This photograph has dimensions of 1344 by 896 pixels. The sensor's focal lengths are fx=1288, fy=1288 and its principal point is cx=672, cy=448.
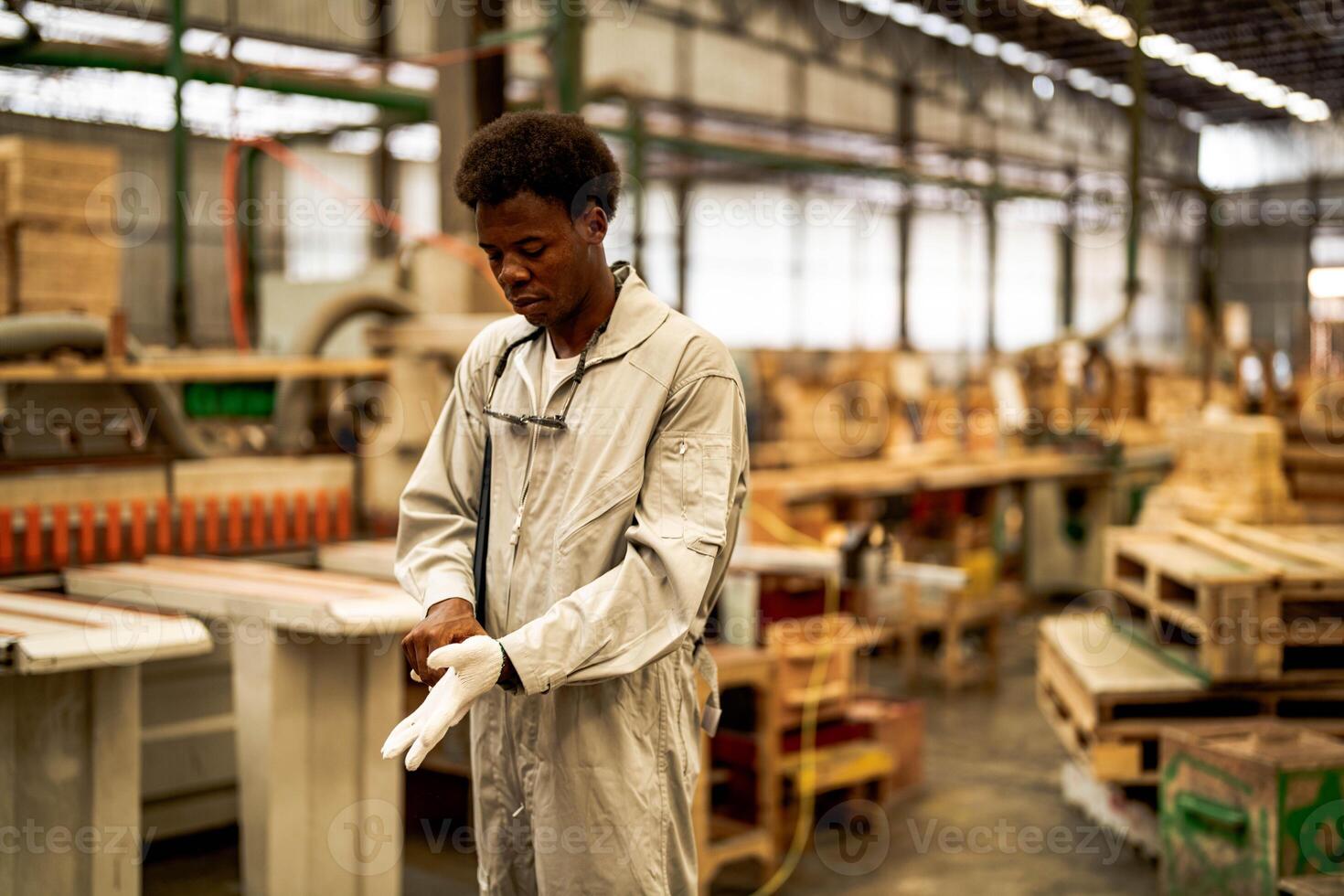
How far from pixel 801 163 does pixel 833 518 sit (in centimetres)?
333

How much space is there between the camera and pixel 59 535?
3.79 m

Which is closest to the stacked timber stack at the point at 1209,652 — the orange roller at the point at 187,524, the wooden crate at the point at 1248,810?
the wooden crate at the point at 1248,810

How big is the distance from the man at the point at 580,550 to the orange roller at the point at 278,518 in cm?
227

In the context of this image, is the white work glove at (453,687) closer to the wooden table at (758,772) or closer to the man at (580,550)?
the man at (580,550)

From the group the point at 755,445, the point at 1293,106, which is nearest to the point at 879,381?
the point at 755,445

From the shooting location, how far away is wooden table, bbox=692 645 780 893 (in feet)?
13.5

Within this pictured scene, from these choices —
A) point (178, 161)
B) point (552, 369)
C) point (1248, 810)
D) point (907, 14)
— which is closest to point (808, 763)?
point (1248, 810)

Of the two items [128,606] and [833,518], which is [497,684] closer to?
[128,606]

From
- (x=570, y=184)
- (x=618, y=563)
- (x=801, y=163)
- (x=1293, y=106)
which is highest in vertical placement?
(x=1293, y=106)

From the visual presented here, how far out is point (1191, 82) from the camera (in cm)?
1900

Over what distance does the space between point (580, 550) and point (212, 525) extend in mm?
2493

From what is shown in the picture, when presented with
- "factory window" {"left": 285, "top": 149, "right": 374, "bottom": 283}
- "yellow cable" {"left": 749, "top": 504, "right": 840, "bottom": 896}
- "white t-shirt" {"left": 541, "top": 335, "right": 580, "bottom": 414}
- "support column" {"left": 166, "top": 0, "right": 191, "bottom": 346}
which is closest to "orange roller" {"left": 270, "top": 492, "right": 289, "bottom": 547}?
"support column" {"left": 166, "top": 0, "right": 191, "bottom": 346}

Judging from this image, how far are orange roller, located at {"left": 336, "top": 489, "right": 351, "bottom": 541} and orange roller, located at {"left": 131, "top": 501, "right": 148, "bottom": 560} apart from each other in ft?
2.23

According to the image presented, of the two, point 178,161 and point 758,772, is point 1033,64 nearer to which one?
point 178,161
